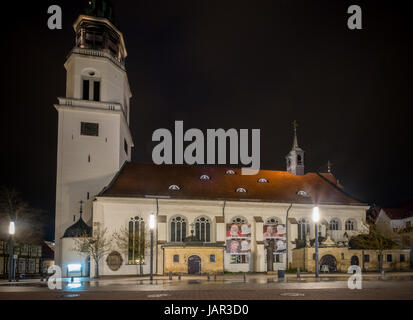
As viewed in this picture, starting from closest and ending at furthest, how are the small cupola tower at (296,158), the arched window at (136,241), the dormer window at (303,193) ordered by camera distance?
1. the arched window at (136,241)
2. the dormer window at (303,193)
3. the small cupola tower at (296,158)

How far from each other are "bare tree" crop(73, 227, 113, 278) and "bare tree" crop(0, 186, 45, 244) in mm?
10694

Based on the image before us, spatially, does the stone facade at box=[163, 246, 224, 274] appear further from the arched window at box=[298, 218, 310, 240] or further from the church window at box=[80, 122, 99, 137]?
the church window at box=[80, 122, 99, 137]

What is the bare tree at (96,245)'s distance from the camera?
43938mm

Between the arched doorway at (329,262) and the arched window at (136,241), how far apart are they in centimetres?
1894

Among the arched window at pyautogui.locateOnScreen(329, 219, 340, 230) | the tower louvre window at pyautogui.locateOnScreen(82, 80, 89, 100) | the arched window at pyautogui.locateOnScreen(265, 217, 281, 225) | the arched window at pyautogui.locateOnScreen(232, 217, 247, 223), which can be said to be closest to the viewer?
the tower louvre window at pyautogui.locateOnScreen(82, 80, 89, 100)

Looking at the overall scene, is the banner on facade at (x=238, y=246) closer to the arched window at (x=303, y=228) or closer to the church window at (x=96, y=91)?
the arched window at (x=303, y=228)

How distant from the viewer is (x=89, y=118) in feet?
163

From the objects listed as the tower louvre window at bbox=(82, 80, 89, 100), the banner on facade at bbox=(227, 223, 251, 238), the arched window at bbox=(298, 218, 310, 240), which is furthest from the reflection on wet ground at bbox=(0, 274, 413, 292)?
the tower louvre window at bbox=(82, 80, 89, 100)

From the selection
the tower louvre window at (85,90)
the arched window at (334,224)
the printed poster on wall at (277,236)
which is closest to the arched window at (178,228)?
the printed poster on wall at (277,236)

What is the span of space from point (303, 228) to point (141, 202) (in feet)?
61.9

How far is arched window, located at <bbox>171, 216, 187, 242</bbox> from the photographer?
161ft

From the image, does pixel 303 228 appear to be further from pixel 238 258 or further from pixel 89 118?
pixel 89 118

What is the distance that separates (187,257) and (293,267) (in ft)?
40.8

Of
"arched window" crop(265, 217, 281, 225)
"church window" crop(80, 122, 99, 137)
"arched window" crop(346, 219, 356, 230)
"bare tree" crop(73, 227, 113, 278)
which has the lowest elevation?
"bare tree" crop(73, 227, 113, 278)
